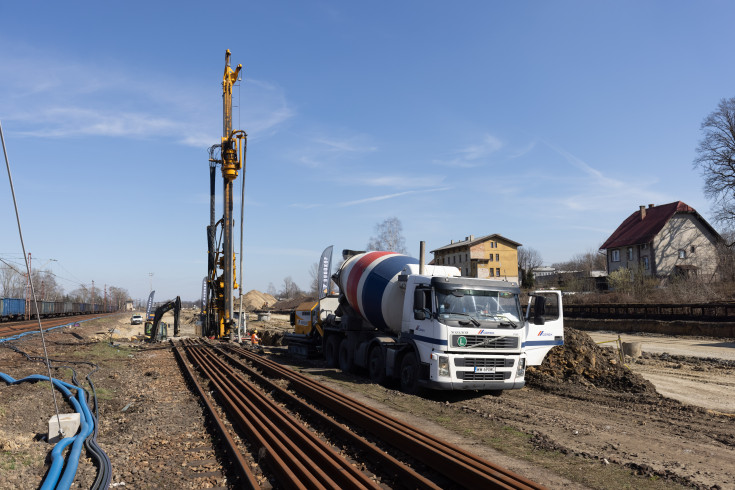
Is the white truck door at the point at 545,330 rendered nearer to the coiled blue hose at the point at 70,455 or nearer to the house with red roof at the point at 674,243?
the coiled blue hose at the point at 70,455

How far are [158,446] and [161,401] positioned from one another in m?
4.56

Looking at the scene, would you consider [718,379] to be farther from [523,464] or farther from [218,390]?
[218,390]

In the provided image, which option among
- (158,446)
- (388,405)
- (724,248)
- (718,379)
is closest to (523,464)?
(388,405)

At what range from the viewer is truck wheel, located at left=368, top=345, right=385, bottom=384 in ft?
46.8

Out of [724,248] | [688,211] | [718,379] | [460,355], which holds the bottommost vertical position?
[718,379]

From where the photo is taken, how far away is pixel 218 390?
1335cm

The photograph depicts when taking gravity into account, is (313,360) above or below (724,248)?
below

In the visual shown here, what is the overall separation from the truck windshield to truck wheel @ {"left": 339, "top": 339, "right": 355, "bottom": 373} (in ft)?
18.7

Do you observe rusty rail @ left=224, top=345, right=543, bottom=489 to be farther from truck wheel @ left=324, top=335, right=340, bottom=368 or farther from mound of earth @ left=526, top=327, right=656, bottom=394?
truck wheel @ left=324, top=335, right=340, bottom=368

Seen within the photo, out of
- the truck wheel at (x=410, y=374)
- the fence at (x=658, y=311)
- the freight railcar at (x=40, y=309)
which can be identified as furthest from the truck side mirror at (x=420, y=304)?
the freight railcar at (x=40, y=309)

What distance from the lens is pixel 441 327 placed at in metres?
11.6

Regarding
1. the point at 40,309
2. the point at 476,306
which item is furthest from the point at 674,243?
the point at 40,309

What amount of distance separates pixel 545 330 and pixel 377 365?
14.3ft

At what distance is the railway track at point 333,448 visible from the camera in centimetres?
623
